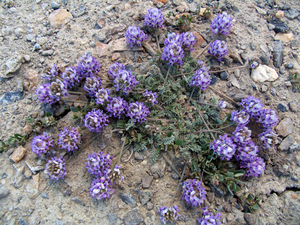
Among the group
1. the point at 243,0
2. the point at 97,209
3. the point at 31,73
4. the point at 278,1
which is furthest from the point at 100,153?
the point at 278,1

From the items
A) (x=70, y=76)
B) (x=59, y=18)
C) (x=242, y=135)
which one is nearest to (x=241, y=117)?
(x=242, y=135)

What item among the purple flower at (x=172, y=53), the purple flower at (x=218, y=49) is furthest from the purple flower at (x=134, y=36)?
the purple flower at (x=218, y=49)

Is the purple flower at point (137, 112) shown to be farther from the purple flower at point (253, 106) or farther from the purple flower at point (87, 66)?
the purple flower at point (253, 106)

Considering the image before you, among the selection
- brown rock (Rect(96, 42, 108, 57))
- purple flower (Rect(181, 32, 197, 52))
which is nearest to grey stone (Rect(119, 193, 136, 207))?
brown rock (Rect(96, 42, 108, 57))

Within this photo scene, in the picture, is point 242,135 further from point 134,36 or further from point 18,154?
point 18,154

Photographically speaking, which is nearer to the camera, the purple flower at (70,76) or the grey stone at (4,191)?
the grey stone at (4,191)

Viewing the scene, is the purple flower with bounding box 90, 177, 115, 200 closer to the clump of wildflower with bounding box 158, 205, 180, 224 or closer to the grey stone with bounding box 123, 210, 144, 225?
the grey stone with bounding box 123, 210, 144, 225
